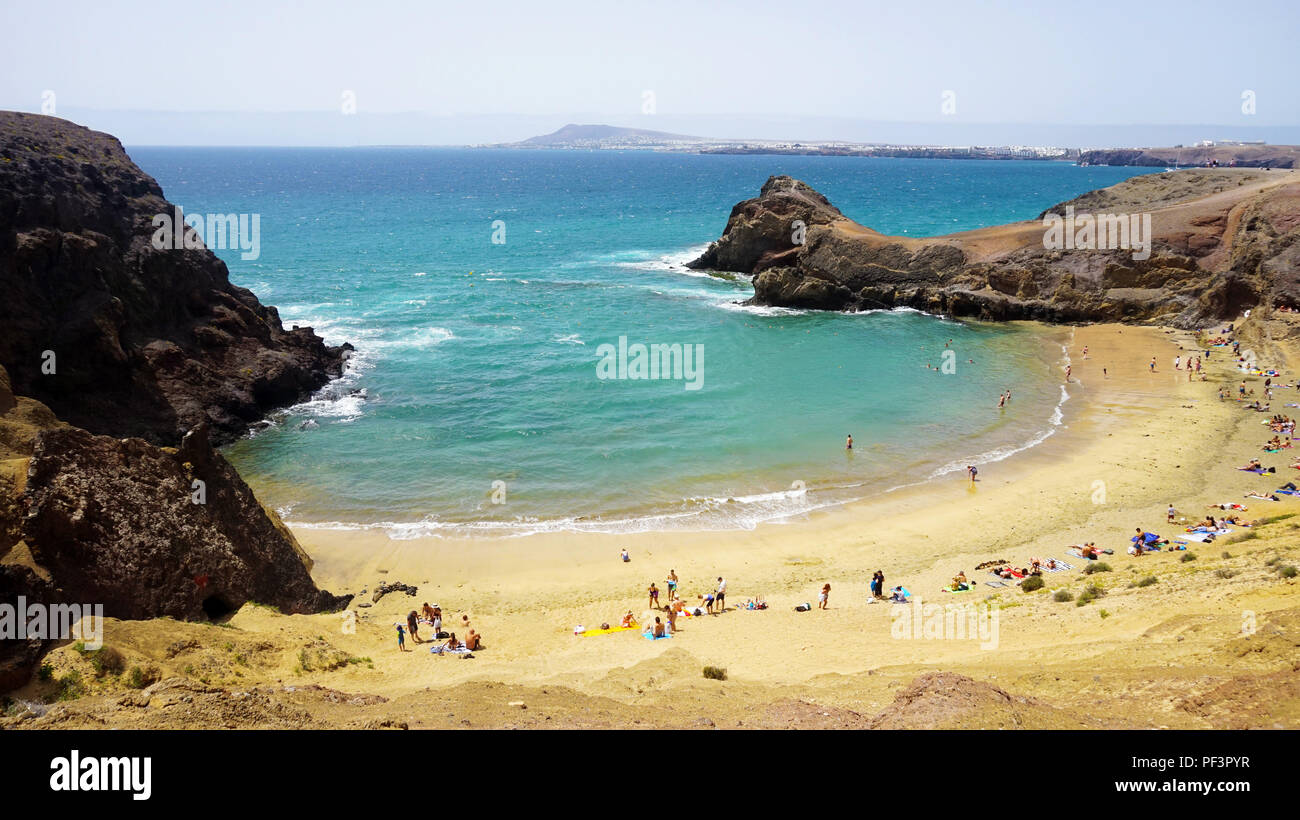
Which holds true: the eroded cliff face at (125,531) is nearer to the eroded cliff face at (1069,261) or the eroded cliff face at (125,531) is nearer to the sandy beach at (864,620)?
the sandy beach at (864,620)

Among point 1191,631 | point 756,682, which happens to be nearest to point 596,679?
point 756,682

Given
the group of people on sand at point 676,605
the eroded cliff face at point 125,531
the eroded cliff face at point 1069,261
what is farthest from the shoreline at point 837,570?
the eroded cliff face at point 1069,261

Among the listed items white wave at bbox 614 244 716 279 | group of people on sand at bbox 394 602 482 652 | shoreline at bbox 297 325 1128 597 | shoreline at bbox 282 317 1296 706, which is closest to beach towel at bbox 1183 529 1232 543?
shoreline at bbox 282 317 1296 706

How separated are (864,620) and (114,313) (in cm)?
3231

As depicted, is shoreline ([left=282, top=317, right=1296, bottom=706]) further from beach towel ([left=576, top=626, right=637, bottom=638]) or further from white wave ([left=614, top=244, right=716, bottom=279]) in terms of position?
white wave ([left=614, top=244, right=716, bottom=279])

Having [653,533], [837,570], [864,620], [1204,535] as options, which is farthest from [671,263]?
[864,620]

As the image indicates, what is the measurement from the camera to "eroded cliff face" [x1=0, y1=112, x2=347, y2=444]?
30.0 meters

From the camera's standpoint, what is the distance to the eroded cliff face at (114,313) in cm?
3005

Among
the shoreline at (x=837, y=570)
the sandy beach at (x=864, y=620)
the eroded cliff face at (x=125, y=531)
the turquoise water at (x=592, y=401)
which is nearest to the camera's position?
the sandy beach at (x=864, y=620)

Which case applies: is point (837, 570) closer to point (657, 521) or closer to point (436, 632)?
point (657, 521)

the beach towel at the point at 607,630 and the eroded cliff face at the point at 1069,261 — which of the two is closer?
the beach towel at the point at 607,630

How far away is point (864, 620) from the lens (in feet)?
67.8

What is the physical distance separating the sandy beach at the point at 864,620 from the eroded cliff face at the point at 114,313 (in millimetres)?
12615

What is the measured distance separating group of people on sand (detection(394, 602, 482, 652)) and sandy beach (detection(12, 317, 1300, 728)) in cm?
64
